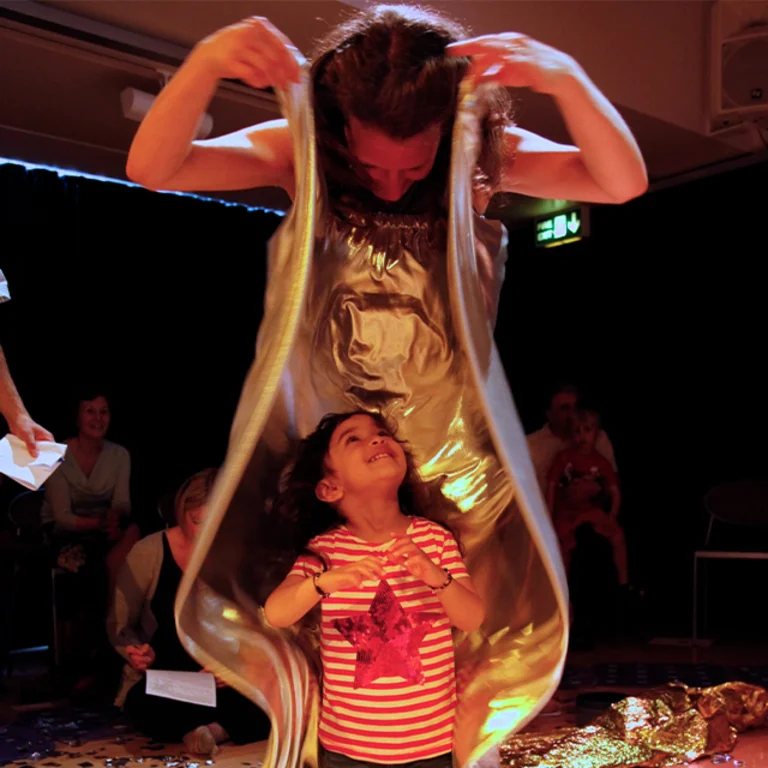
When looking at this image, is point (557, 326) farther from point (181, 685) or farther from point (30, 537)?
point (181, 685)

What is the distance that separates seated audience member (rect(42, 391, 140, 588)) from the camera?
4.16 metres

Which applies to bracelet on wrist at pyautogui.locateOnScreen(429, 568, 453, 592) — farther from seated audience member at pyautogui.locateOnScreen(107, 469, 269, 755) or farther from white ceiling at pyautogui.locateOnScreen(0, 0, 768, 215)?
white ceiling at pyautogui.locateOnScreen(0, 0, 768, 215)

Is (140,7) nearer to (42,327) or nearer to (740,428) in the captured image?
(42,327)

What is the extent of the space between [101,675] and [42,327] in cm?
215

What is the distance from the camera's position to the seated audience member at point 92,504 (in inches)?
164

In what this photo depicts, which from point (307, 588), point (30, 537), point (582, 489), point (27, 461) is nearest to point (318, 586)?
point (307, 588)

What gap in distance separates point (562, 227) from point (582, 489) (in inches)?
79.7

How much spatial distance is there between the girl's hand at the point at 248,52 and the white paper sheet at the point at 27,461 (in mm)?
881

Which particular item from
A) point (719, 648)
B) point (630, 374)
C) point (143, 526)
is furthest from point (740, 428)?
point (143, 526)

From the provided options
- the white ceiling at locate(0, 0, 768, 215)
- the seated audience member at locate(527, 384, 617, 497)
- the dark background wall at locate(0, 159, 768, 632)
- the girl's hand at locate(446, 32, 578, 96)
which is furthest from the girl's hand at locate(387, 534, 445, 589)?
the dark background wall at locate(0, 159, 768, 632)

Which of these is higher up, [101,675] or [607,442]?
[607,442]

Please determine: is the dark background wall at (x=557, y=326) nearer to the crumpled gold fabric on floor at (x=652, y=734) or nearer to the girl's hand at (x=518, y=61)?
the crumpled gold fabric on floor at (x=652, y=734)

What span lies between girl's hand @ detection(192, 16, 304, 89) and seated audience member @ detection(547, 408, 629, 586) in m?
3.97

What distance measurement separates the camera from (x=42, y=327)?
519 centimetres
